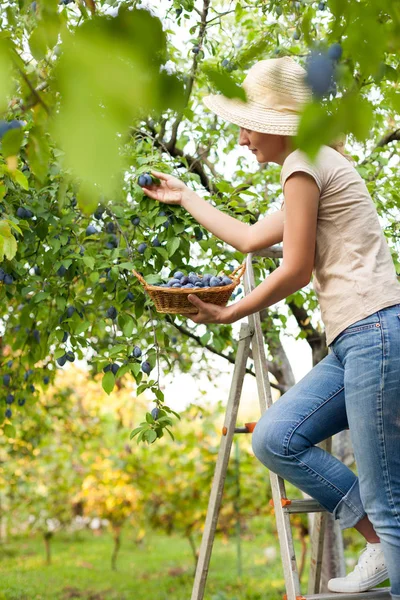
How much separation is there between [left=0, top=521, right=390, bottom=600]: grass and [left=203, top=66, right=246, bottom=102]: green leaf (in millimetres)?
4553

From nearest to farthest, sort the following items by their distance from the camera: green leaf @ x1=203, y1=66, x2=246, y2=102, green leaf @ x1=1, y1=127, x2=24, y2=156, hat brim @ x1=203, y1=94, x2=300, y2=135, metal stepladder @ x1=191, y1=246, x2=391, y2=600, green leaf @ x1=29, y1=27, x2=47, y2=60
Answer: green leaf @ x1=203, y1=66, x2=246, y2=102 < green leaf @ x1=1, y1=127, x2=24, y2=156 < green leaf @ x1=29, y1=27, x2=47, y2=60 < hat brim @ x1=203, y1=94, x2=300, y2=135 < metal stepladder @ x1=191, y1=246, x2=391, y2=600

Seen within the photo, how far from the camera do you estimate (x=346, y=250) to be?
165 cm

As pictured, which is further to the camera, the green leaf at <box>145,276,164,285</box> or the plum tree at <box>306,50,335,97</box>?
the green leaf at <box>145,276,164,285</box>

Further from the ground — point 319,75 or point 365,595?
point 319,75

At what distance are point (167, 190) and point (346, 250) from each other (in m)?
0.78

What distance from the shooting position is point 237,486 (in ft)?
19.5

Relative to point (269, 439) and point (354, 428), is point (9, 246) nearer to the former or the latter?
point (269, 439)

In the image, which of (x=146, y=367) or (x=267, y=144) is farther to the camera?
(x=146, y=367)

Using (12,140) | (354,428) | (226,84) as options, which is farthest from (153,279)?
(226,84)

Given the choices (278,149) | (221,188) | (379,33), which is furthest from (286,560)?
(379,33)

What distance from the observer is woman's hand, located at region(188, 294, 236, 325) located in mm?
1810

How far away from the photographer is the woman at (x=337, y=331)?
1.56 m

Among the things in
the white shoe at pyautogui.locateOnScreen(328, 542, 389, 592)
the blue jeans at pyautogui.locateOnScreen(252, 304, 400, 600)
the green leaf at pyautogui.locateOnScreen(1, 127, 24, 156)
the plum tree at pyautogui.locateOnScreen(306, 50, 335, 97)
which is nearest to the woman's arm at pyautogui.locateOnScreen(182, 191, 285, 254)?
the blue jeans at pyautogui.locateOnScreen(252, 304, 400, 600)

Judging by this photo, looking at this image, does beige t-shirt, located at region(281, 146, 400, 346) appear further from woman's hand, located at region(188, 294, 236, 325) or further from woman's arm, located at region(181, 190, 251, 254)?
woman's arm, located at region(181, 190, 251, 254)
